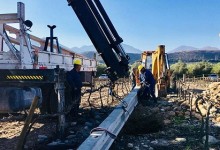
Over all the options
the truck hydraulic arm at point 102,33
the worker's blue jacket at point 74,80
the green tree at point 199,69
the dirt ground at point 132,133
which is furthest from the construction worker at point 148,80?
the green tree at point 199,69

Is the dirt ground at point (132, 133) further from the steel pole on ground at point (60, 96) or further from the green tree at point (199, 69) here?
the green tree at point (199, 69)

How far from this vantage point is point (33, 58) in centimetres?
845

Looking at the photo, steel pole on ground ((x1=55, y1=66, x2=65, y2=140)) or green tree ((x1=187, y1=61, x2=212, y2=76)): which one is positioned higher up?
green tree ((x1=187, y1=61, x2=212, y2=76))

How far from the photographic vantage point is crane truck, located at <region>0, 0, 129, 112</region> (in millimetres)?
7508

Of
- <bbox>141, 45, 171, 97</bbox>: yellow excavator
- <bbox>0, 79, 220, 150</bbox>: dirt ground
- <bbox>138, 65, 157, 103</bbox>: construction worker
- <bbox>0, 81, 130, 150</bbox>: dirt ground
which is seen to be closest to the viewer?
<bbox>0, 81, 130, 150</bbox>: dirt ground

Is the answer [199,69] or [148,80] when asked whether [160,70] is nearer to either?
[148,80]

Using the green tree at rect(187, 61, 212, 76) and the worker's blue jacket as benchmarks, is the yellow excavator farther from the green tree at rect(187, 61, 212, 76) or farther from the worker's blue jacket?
the green tree at rect(187, 61, 212, 76)

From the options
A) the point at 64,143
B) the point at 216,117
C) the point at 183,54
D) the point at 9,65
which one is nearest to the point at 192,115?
the point at 216,117

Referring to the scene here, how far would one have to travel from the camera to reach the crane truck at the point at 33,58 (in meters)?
7.51

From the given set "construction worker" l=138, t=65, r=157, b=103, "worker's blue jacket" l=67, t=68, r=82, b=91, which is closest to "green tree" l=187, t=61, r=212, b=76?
"construction worker" l=138, t=65, r=157, b=103

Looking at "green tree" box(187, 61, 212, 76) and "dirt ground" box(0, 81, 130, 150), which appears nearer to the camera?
"dirt ground" box(0, 81, 130, 150)

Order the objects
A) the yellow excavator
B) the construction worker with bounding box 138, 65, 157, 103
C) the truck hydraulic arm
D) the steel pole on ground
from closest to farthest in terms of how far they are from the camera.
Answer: the steel pole on ground < the truck hydraulic arm < the construction worker with bounding box 138, 65, 157, 103 < the yellow excavator

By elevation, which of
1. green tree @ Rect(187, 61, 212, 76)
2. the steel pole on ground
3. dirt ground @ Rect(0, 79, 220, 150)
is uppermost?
green tree @ Rect(187, 61, 212, 76)

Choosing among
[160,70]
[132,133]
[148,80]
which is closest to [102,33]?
[148,80]
